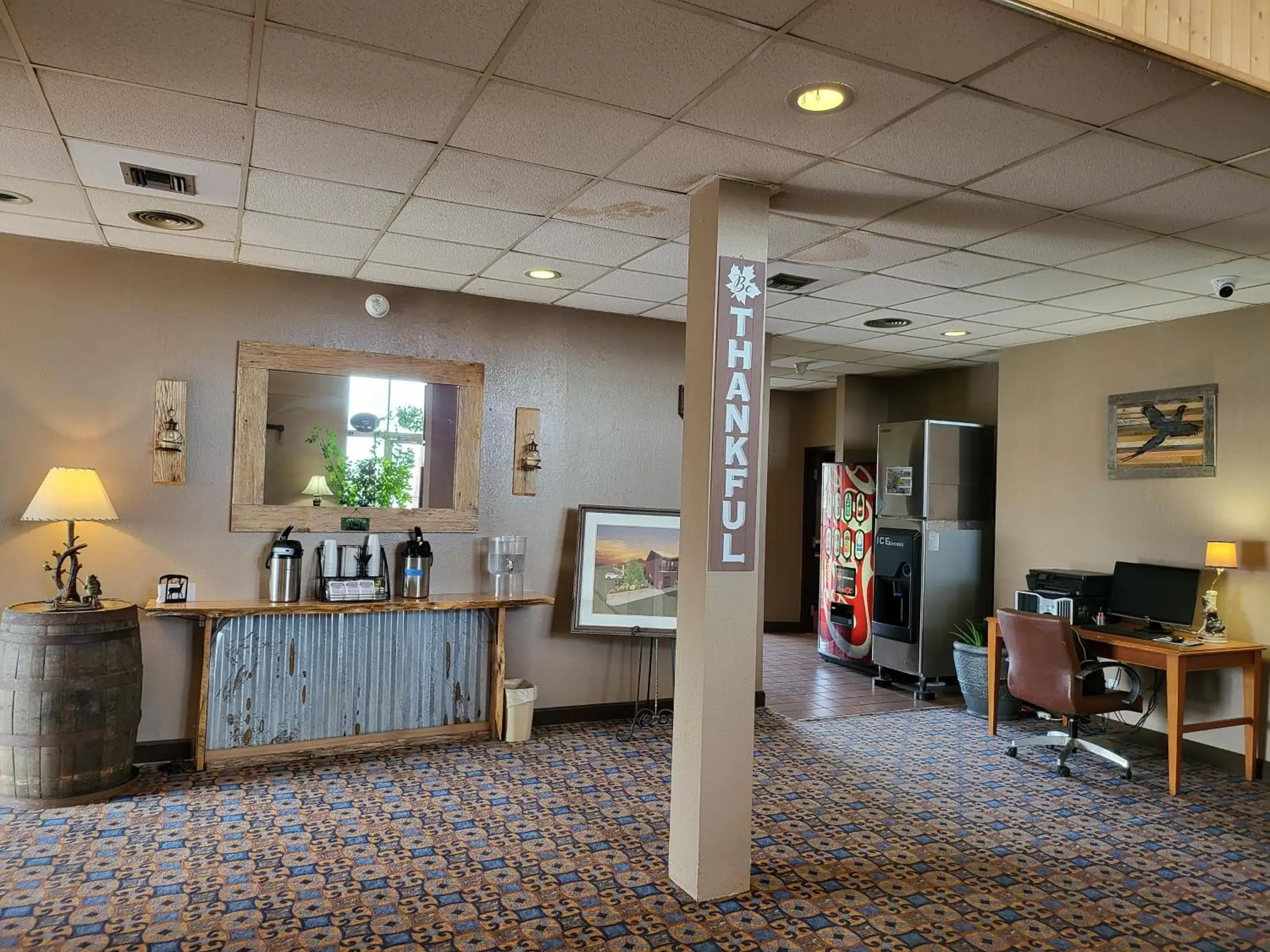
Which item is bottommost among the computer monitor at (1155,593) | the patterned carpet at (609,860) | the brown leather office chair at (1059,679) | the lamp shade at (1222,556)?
the patterned carpet at (609,860)

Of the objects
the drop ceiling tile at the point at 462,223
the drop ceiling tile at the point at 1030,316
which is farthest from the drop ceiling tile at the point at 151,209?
the drop ceiling tile at the point at 1030,316

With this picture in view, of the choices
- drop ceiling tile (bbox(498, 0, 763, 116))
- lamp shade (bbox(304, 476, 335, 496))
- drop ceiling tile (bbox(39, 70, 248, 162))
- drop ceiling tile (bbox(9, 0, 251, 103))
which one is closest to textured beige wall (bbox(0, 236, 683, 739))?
lamp shade (bbox(304, 476, 335, 496))

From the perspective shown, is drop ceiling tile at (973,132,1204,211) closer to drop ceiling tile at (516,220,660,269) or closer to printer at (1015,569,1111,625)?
drop ceiling tile at (516,220,660,269)

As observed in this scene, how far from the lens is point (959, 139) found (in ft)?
9.74

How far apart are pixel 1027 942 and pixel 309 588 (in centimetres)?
394

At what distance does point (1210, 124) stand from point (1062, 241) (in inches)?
49.4

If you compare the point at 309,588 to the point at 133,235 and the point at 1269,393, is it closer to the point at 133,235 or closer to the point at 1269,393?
the point at 133,235

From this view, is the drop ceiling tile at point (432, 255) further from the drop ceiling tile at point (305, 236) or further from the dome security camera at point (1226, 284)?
the dome security camera at point (1226, 284)

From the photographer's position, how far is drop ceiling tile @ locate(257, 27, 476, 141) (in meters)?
2.52

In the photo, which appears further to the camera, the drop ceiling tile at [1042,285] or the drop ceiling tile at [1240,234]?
the drop ceiling tile at [1042,285]

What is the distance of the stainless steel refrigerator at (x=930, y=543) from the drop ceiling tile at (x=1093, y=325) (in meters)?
1.34

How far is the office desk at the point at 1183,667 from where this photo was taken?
4730mm

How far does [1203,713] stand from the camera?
5406 millimetres

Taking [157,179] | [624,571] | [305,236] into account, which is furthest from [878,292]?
[157,179]
